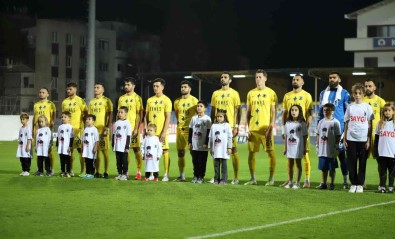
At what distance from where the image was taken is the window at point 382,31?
207 feet

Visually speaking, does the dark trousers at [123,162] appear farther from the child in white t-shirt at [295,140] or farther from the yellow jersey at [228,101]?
the child in white t-shirt at [295,140]

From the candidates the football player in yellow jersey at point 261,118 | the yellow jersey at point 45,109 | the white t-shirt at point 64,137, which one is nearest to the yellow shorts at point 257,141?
the football player in yellow jersey at point 261,118

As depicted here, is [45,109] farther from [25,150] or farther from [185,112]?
[185,112]

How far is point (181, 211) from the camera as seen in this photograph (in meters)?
10.7

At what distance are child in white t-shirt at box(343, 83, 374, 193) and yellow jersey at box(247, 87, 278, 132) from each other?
5.73ft

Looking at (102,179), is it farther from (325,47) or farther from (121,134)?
(325,47)

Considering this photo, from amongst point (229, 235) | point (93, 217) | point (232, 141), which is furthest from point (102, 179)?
point (229, 235)

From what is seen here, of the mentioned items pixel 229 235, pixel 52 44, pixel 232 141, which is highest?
pixel 52 44

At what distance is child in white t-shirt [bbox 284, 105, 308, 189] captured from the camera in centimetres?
1442

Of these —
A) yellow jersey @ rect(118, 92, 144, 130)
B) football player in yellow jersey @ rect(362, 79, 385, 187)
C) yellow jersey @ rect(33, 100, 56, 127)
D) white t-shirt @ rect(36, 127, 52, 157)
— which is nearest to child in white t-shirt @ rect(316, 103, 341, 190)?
football player in yellow jersey @ rect(362, 79, 385, 187)

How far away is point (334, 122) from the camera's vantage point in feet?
46.5

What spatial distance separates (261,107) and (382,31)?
5050 centimetres

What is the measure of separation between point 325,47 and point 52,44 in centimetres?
2618

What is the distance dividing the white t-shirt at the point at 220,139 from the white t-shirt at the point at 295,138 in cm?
112
